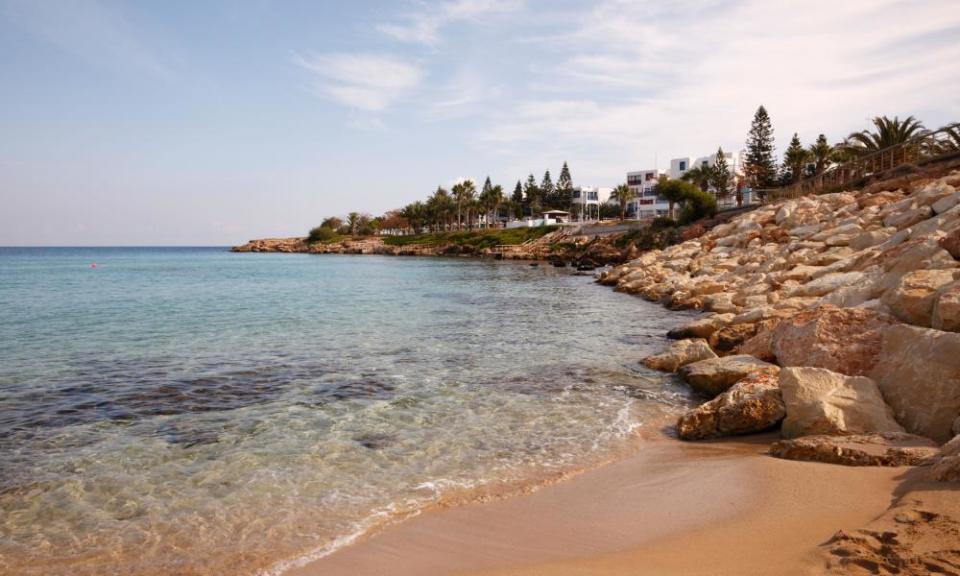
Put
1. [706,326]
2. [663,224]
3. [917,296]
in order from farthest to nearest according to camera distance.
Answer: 1. [663,224]
2. [706,326]
3. [917,296]

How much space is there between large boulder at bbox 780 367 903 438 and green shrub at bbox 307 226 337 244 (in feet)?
502

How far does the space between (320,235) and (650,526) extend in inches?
6277

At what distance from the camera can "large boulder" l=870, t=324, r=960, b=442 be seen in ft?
23.2

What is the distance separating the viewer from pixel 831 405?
773cm

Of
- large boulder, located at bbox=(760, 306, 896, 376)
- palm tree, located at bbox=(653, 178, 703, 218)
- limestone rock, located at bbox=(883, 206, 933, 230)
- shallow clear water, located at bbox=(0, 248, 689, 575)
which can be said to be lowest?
shallow clear water, located at bbox=(0, 248, 689, 575)

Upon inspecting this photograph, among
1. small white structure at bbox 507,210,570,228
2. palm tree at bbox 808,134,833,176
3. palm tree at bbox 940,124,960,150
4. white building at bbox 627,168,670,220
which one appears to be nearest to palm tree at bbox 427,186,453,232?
small white structure at bbox 507,210,570,228

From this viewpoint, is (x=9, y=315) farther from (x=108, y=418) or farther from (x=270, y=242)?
(x=270, y=242)

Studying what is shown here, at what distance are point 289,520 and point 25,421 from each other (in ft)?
22.6

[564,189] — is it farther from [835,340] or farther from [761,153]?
[835,340]

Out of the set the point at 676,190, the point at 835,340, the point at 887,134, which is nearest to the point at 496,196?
the point at 676,190

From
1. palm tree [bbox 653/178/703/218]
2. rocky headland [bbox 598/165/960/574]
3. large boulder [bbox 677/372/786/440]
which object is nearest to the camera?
rocky headland [bbox 598/165/960/574]

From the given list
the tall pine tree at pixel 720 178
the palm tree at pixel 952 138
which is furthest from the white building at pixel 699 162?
the palm tree at pixel 952 138

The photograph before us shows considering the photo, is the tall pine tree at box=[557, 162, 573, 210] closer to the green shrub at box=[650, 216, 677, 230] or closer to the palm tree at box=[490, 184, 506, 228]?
the palm tree at box=[490, 184, 506, 228]

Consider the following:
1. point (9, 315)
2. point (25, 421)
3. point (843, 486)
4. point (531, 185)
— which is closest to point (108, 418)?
point (25, 421)
